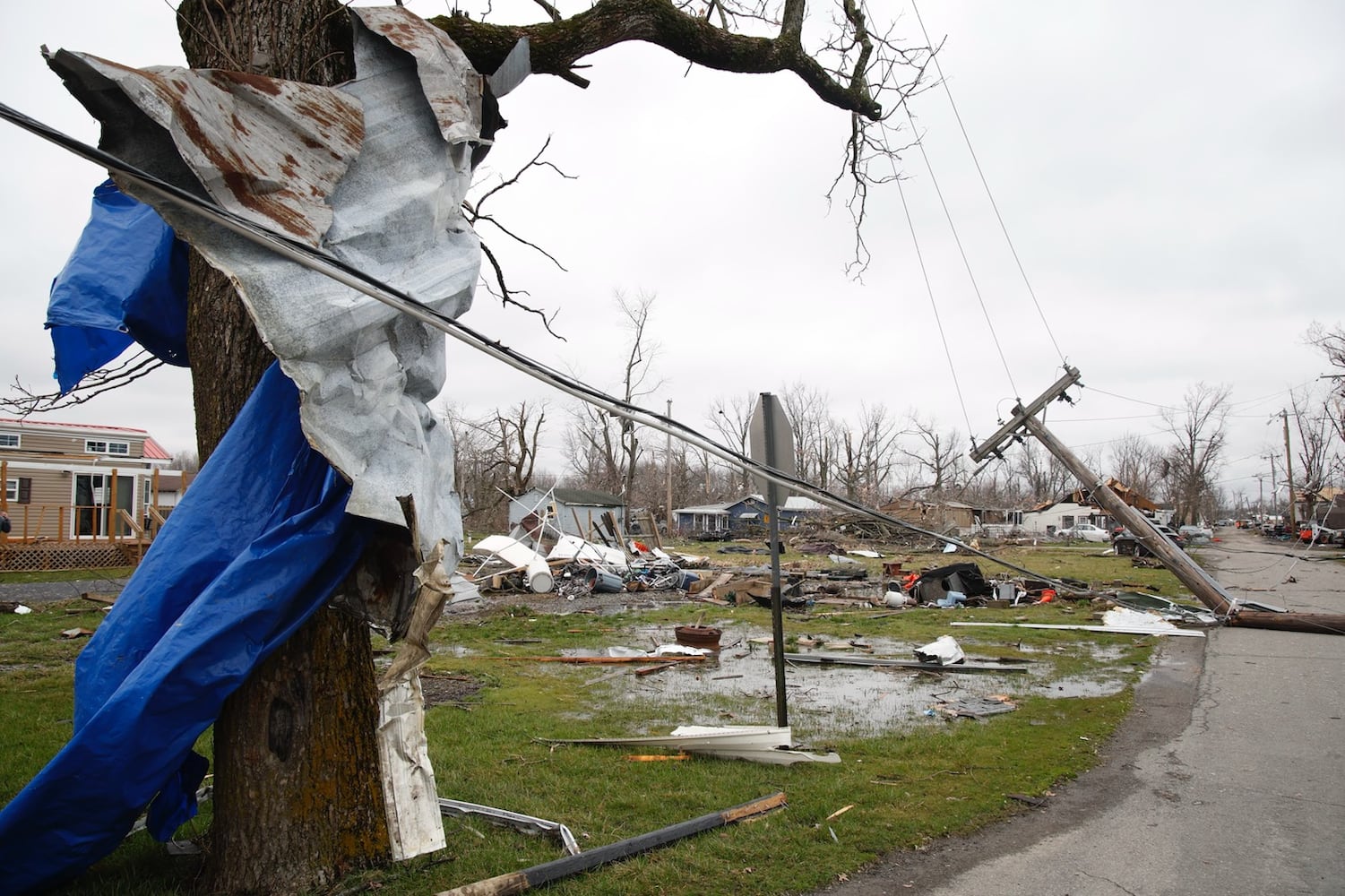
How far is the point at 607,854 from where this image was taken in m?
4.27

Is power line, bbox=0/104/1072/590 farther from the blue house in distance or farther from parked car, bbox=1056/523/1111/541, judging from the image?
parked car, bbox=1056/523/1111/541

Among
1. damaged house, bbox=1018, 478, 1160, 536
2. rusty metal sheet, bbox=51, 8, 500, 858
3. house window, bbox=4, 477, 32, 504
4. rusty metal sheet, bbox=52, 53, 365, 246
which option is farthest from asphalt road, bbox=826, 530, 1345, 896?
damaged house, bbox=1018, 478, 1160, 536

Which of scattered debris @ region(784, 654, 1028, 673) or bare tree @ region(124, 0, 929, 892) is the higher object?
bare tree @ region(124, 0, 929, 892)

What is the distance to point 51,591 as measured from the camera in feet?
57.8

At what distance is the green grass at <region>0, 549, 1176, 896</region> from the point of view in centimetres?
413

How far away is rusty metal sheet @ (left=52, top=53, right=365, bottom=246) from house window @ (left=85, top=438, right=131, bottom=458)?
30742mm

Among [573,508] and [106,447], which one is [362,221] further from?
[573,508]

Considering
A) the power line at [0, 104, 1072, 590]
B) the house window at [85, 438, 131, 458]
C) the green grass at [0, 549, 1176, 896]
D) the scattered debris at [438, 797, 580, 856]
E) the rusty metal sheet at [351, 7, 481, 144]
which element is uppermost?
the house window at [85, 438, 131, 458]

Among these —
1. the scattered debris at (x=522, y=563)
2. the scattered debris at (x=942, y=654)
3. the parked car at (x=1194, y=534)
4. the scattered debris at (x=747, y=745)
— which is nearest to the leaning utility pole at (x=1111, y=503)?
the scattered debris at (x=942, y=654)

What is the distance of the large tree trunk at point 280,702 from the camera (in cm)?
356

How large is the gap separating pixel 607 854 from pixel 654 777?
5.15 ft

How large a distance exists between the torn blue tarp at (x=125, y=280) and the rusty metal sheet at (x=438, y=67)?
154 centimetres

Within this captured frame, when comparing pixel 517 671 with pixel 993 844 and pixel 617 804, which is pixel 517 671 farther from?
pixel 993 844

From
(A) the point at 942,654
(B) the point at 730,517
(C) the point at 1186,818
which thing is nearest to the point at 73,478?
(A) the point at 942,654
